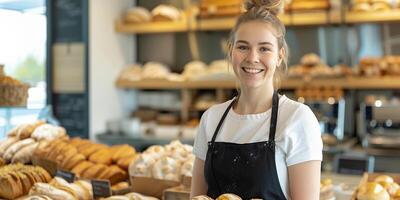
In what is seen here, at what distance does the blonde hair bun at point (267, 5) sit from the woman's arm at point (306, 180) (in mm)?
479

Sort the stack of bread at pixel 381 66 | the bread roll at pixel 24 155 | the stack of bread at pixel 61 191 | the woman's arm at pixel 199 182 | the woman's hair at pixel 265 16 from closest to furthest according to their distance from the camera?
1. the woman's hair at pixel 265 16
2. the woman's arm at pixel 199 182
3. the stack of bread at pixel 61 191
4. the bread roll at pixel 24 155
5. the stack of bread at pixel 381 66

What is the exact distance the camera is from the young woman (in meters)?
1.40

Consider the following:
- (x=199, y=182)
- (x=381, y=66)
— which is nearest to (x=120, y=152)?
(x=199, y=182)

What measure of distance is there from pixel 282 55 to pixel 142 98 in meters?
3.66

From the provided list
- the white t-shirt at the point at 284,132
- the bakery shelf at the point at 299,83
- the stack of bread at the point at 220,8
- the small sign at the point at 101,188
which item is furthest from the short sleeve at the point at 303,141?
the stack of bread at the point at 220,8

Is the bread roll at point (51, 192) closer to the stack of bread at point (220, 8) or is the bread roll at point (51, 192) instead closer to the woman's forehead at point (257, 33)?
the woman's forehead at point (257, 33)

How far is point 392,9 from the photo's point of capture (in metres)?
3.91

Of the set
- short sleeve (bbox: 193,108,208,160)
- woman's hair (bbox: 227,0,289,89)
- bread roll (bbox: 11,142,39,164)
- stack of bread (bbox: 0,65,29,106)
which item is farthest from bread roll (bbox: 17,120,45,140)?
woman's hair (bbox: 227,0,289,89)

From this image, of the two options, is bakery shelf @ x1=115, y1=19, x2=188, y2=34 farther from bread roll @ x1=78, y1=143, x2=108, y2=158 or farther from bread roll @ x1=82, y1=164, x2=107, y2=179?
bread roll @ x1=82, y1=164, x2=107, y2=179

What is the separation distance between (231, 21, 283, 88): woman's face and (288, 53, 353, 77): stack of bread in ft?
8.71

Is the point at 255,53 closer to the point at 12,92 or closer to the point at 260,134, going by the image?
the point at 260,134

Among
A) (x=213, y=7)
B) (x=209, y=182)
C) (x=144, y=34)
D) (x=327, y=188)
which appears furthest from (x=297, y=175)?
(x=144, y=34)

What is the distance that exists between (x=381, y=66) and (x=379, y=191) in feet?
7.39

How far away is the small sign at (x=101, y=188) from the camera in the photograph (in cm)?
188
